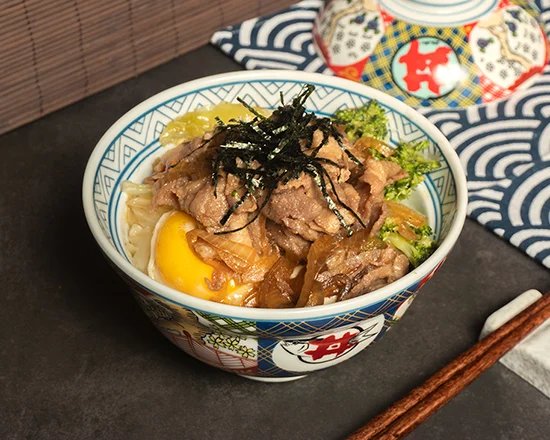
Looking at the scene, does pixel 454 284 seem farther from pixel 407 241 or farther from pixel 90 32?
pixel 90 32

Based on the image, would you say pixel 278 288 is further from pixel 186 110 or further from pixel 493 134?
pixel 493 134

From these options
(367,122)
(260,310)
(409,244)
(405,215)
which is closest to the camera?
(260,310)

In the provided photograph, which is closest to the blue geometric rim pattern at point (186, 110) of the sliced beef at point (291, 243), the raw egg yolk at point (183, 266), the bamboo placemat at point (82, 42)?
the raw egg yolk at point (183, 266)

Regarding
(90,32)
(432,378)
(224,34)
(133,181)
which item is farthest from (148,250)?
(224,34)

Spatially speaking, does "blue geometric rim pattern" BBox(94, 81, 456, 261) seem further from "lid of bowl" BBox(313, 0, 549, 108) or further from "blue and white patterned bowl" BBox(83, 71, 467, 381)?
"lid of bowl" BBox(313, 0, 549, 108)

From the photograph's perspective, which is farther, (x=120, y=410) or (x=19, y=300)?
(x=19, y=300)

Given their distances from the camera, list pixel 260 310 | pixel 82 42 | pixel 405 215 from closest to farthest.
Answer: pixel 260 310, pixel 405 215, pixel 82 42

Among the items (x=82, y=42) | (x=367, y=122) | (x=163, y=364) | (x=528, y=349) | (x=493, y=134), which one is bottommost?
(x=163, y=364)

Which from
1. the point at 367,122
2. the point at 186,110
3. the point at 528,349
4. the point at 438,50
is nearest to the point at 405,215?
the point at 367,122
